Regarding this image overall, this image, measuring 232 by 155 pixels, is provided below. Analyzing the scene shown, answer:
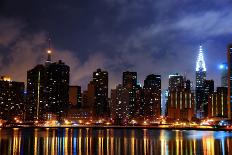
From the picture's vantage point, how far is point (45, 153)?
5522 centimetres

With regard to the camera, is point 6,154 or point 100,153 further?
point 100,153

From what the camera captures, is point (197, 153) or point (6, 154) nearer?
point (6, 154)

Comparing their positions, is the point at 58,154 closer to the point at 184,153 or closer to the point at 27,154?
the point at 27,154

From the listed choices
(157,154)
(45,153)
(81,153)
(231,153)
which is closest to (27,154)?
(45,153)

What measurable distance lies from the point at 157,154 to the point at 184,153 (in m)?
3.91

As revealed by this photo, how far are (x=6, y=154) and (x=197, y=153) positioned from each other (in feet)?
75.3

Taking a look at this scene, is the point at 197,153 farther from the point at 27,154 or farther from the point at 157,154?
the point at 27,154

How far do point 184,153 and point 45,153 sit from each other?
55.4 feet

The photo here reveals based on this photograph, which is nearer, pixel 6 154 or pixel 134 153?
pixel 6 154

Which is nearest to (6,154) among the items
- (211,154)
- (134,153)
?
(134,153)

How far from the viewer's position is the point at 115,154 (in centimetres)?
5509

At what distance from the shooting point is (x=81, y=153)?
5619 centimetres

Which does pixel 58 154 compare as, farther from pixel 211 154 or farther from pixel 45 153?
pixel 211 154

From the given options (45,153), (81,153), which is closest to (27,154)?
(45,153)
